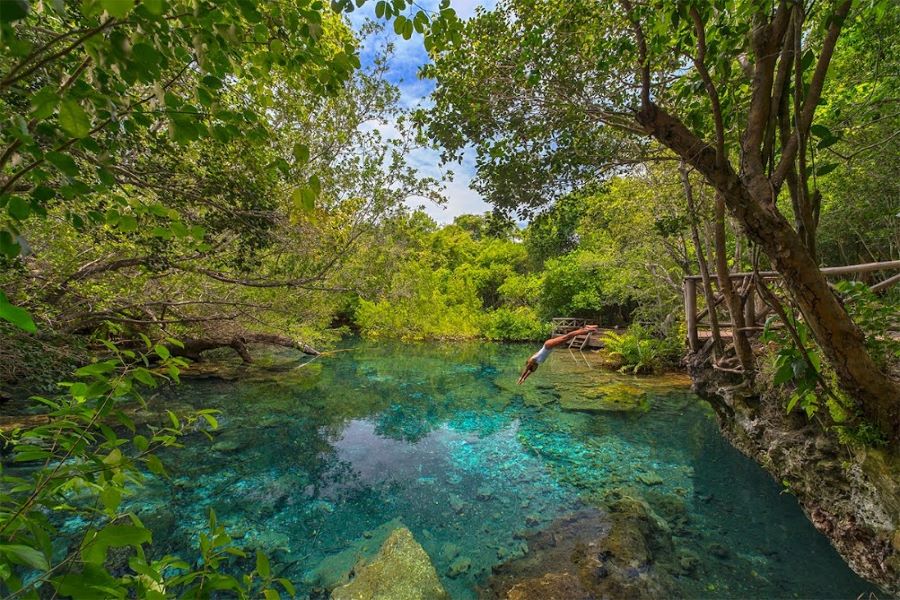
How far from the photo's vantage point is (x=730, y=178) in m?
2.57

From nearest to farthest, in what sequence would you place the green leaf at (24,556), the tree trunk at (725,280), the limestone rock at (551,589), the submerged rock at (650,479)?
→ the green leaf at (24,556) → the limestone rock at (551,589) → the tree trunk at (725,280) → the submerged rock at (650,479)

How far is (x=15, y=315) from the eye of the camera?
751 millimetres

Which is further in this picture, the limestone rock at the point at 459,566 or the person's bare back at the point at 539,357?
the limestone rock at the point at 459,566

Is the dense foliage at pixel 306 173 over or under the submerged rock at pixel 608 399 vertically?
over

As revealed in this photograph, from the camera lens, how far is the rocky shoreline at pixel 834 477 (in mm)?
3441

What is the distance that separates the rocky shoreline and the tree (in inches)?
22.4

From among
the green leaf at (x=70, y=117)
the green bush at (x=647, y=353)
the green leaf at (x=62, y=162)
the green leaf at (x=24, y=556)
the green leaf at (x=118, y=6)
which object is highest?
the green leaf at (x=118, y=6)

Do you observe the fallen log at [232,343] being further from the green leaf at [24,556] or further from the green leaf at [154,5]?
the green leaf at [154,5]

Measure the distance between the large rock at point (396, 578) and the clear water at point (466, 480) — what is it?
0.36 m

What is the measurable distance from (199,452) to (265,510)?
2.85m

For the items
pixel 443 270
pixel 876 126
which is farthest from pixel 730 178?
pixel 443 270

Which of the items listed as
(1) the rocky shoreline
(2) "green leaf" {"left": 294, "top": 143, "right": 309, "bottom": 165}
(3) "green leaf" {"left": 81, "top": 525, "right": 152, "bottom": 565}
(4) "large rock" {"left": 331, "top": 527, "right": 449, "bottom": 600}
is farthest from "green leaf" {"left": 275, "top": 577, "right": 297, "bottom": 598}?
(1) the rocky shoreline

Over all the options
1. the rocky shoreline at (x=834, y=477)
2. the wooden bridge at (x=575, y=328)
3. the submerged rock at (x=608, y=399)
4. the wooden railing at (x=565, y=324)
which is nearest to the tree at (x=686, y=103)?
the rocky shoreline at (x=834, y=477)

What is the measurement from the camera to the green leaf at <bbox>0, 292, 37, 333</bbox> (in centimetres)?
72
